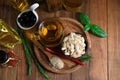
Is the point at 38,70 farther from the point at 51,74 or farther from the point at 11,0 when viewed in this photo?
the point at 11,0

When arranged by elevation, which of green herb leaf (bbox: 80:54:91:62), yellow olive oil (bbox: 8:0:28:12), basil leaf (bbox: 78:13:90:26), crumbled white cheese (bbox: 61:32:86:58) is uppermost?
yellow olive oil (bbox: 8:0:28:12)

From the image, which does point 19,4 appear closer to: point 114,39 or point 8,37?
point 8,37

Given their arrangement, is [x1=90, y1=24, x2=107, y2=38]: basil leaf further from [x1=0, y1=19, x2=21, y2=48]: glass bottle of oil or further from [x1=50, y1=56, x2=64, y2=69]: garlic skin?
[x1=0, y1=19, x2=21, y2=48]: glass bottle of oil

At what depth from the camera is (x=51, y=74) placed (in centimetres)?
99

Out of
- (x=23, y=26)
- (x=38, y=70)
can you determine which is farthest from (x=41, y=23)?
(x=38, y=70)

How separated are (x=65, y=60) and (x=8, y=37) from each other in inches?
8.6

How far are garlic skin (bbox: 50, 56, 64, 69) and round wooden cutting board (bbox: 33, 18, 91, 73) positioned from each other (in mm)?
12

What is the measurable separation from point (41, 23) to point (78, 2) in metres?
0.16

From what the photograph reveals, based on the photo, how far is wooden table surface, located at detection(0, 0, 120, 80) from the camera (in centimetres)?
99

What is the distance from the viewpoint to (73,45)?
3.13ft

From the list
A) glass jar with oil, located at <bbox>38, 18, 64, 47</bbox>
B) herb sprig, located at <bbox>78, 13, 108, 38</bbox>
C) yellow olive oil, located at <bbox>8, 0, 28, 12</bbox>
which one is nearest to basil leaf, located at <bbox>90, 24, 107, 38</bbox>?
herb sprig, located at <bbox>78, 13, 108, 38</bbox>

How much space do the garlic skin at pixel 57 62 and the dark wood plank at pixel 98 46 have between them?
0.35 ft

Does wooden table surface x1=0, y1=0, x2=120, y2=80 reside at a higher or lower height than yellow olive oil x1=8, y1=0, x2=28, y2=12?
lower

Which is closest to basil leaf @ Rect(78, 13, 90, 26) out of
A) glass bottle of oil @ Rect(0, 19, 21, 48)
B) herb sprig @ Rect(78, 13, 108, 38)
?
herb sprig @ Rect(78, 13, 108, 38)
